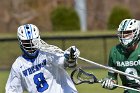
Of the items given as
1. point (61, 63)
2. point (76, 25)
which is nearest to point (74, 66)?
point (61, 63)

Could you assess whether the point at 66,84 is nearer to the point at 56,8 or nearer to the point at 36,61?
the point at 36,61

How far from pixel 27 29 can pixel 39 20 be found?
82.3 feet

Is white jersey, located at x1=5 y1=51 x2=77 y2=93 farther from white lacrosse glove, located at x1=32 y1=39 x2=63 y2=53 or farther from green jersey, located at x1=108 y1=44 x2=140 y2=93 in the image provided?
green jersey, located at x1=108 y1=44 x2=140 y2=93

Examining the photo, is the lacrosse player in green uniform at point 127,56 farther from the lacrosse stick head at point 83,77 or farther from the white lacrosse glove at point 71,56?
the white lacrosse glove at point 71,56

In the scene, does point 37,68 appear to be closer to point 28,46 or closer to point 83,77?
point 28,46

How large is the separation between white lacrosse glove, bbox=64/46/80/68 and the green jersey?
0.88 meters

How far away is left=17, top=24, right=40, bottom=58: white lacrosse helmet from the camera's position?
9727mm

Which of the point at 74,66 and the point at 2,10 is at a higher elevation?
the point at 74,66

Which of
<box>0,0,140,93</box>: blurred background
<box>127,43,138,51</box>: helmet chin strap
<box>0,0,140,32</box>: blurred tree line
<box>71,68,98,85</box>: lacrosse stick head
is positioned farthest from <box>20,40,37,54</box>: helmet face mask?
<box>0,0,140,32</box>: blurred tree line

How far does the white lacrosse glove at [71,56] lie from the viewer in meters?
9.28

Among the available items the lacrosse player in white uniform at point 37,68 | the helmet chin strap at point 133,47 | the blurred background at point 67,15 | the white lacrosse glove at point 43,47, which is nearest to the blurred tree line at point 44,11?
the blurred background at point 67,15

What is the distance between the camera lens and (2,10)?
114ft

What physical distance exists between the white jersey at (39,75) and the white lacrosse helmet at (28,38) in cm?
12

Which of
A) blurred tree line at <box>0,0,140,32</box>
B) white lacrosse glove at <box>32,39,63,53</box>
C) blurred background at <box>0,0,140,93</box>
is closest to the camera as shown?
white lacrosse glove at <box>32,39,63,53</box>
